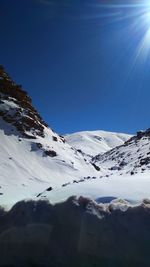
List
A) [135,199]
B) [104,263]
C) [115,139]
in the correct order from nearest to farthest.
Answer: [104,263] < [135,199] < [115,139]

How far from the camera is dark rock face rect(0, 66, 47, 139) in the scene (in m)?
39.0

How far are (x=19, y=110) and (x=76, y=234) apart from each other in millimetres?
32951

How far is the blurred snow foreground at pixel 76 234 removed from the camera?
9250 mm

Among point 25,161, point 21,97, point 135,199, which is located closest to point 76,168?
point 25,161

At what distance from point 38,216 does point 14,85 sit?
3670 cm

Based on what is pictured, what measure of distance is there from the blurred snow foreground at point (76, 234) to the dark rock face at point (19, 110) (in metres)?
27.7

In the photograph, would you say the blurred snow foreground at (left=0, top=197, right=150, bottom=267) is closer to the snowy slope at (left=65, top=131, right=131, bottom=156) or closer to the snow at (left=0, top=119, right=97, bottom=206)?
the snow at (left=0, top=119, right=97, bottom=206)

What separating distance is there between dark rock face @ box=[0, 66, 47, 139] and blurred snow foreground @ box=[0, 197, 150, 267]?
90.8ft

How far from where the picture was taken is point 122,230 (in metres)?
9.45

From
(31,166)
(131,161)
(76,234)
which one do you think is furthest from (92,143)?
(76,234)

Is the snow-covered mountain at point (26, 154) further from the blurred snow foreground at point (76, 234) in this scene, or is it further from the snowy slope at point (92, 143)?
the snowy slope at point (92, 143)

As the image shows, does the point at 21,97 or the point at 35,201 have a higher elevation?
the point at 21,97

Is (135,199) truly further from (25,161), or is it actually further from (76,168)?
(76,168)

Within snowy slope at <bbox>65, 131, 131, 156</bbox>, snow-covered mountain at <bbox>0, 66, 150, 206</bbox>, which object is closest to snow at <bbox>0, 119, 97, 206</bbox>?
snow-covered mountain at <bbox>0, 66, 150, 206</bbox>
